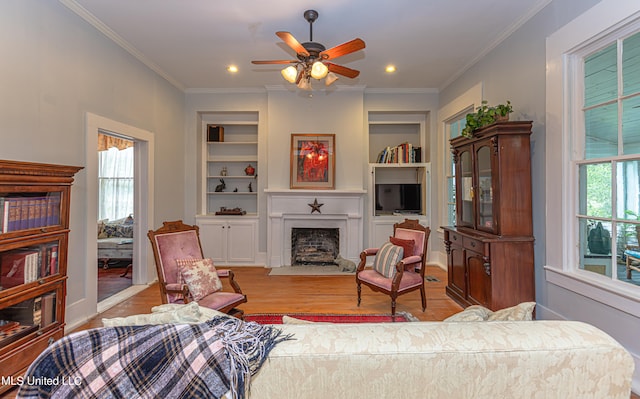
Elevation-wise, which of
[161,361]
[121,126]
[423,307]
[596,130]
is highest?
[121,126]

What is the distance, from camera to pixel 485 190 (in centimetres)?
292

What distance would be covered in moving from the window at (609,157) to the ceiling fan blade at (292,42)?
7.30 feet

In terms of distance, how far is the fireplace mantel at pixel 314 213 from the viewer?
15.9ft

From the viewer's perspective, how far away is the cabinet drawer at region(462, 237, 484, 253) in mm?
2776

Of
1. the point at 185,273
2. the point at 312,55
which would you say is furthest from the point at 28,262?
the point at 312,55

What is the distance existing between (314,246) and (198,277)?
2837 mm

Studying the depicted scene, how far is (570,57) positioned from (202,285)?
355 cm

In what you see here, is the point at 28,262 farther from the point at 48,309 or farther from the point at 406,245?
the point at 406,245

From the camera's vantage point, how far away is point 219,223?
16.5 ft

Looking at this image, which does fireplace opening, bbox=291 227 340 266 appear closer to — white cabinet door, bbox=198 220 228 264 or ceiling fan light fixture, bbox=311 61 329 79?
white cabinet door, bbox=198 220 228 264

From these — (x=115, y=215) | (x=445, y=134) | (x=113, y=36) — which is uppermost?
(x=113, y=36)

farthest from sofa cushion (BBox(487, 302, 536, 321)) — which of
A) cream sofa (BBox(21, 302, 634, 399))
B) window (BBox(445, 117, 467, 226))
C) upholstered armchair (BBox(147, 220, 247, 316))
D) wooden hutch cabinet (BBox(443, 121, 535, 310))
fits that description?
window (BBox(445, 117, 467, 226))

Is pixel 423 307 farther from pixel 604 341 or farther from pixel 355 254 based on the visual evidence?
pixel 604 341

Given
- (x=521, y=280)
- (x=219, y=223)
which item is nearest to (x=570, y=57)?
(x=521, y=280)
